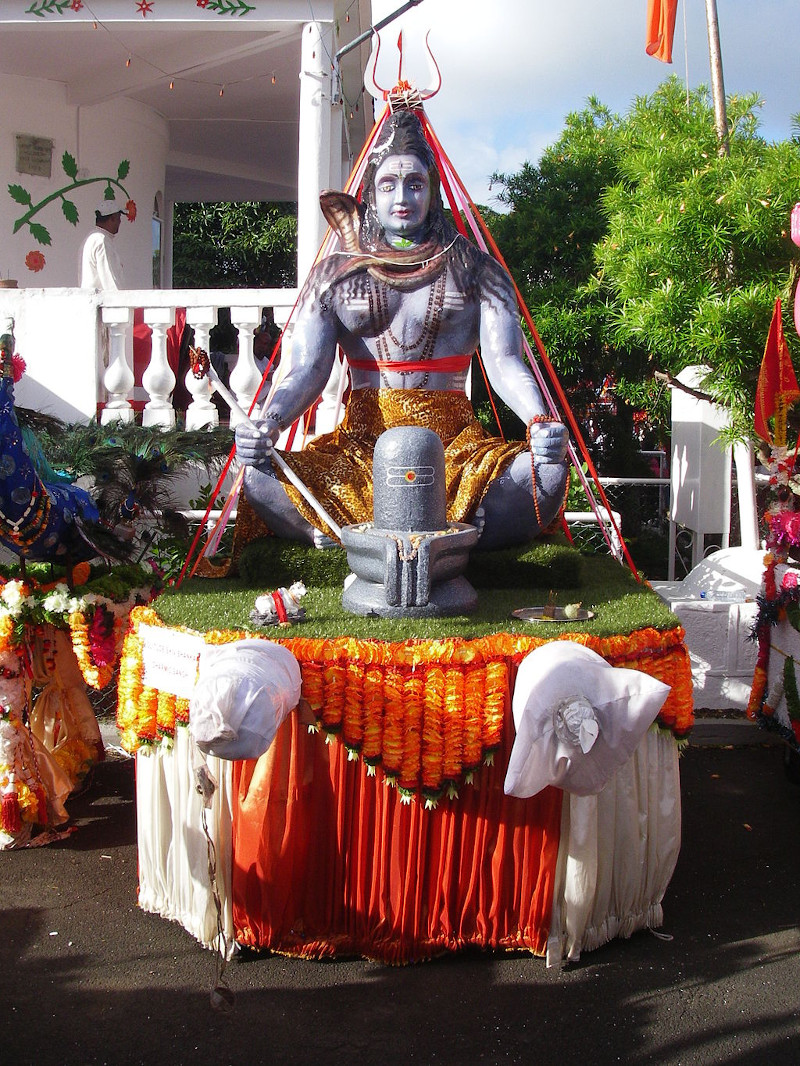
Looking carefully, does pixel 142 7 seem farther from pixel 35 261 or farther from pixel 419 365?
pixel 419 365

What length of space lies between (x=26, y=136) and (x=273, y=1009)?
302 inches

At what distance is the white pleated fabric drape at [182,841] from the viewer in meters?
2.97

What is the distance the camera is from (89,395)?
575cm

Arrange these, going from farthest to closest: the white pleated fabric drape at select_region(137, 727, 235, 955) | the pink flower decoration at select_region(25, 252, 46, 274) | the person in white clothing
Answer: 1. the pink flower decoration at select_region(25, 252, 46, 274)
2. the person in white clothing
3. the white pleated fabric drape at select_region(137, 727, 235, 955)

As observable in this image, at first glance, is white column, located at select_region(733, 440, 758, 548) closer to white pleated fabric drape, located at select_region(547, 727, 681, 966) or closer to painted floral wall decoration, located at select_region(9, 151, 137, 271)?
white pleated fabric drape, located at select_region(547, 727, 681, 966)

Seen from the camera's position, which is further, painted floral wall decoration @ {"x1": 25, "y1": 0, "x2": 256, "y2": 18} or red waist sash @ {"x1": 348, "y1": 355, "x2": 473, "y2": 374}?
painted floral wall decoration @ {"x1": 25, "y1": 0, "x2": 256, "y2": 18}

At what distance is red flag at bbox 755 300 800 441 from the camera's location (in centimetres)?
442

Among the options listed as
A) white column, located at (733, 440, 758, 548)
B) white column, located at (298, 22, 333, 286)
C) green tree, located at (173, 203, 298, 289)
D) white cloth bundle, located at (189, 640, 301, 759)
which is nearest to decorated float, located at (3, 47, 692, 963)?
white cloth bundle, located at (189, 640, 301, 759)

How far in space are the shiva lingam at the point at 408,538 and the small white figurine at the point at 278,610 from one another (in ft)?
0.79

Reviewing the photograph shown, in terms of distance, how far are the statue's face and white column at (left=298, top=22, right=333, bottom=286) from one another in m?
1.89

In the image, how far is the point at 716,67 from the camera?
22.4 ft

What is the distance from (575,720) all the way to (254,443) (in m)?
1.59

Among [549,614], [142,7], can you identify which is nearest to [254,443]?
[549,614]

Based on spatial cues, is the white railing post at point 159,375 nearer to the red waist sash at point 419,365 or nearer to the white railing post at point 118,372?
the white railing post at point 118,372
